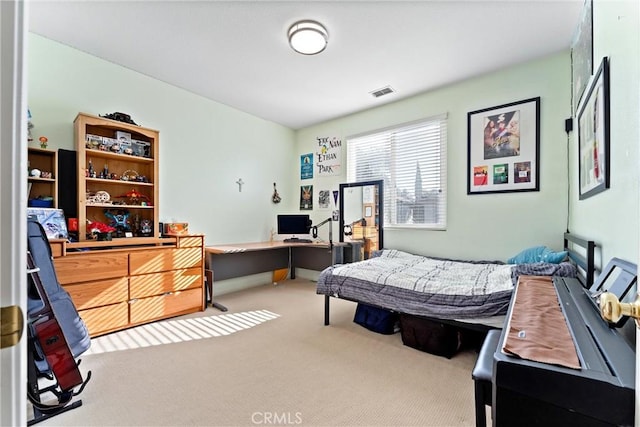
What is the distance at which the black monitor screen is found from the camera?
183 inches

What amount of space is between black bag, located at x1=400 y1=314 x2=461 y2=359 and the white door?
2.33m

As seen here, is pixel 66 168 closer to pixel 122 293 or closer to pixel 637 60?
pixel 122 293

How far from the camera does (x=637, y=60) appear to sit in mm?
1015

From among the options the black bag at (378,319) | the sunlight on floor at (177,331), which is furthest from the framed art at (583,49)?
the sunlight on floor at (177,331)

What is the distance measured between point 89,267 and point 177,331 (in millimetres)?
968

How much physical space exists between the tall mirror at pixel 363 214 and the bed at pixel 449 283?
107cm

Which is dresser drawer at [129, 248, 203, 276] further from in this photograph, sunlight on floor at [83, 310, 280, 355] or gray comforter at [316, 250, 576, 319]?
gray comforter at [316, 250, 576, 319]

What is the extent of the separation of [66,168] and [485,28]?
406 centimetres

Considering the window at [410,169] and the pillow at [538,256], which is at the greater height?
the window at [410,169]

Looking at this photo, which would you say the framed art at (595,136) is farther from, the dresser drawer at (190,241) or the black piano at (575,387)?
the dresser drawer at (190,241)

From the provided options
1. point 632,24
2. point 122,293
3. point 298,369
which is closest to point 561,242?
point 632,24

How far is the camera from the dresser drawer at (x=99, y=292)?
7.91 ft

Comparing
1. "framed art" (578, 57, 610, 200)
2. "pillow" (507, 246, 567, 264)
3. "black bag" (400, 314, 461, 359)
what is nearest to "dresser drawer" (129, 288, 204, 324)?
"black bag" (400, 314, 461, 359)

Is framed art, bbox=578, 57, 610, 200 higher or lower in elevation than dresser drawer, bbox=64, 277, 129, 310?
higher
